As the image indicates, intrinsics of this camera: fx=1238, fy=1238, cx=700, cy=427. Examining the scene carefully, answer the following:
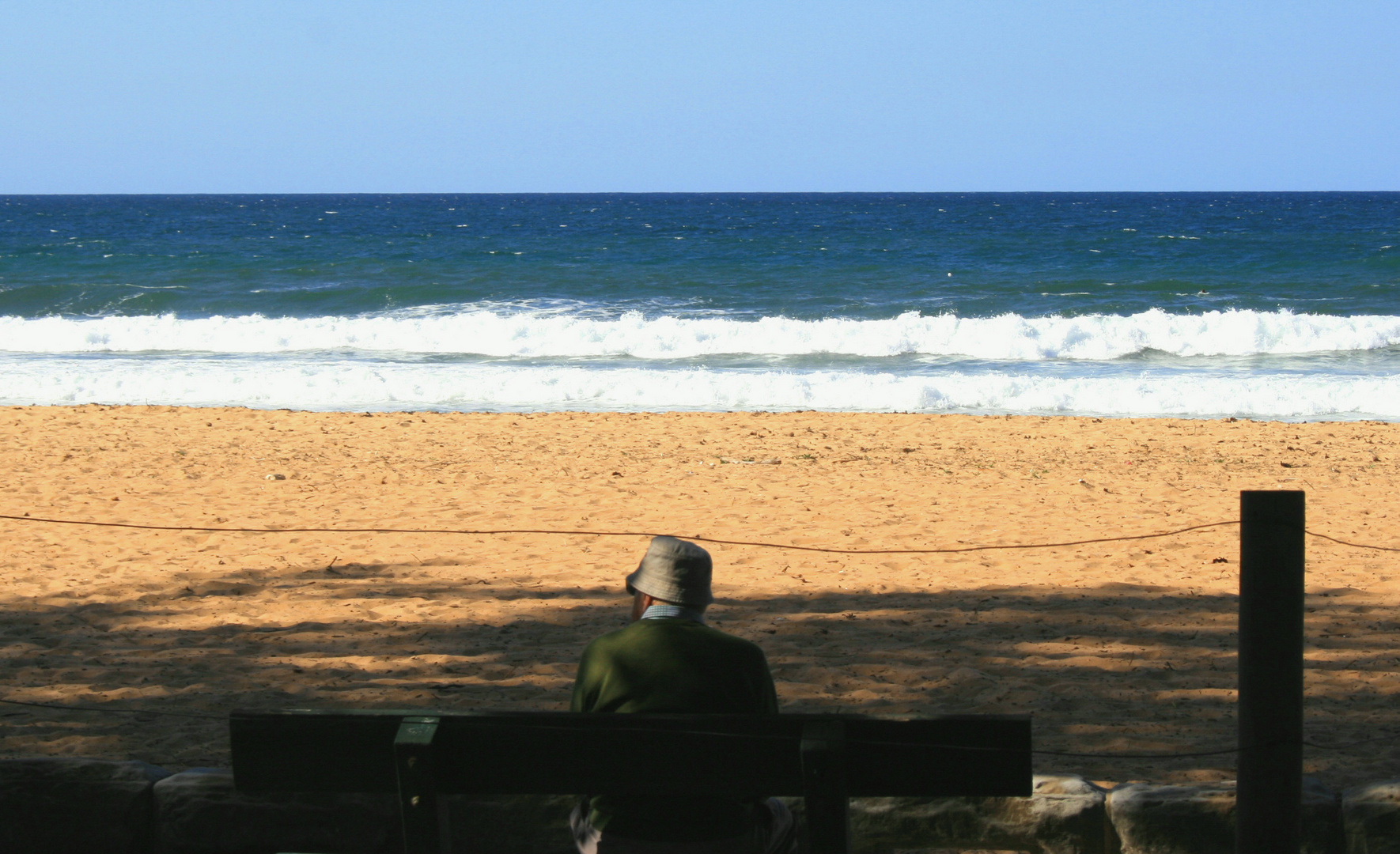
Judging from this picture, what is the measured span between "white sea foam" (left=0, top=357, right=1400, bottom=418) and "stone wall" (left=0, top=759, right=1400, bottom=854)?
9.35m

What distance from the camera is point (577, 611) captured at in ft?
18.1

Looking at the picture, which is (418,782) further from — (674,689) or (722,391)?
(722,391)

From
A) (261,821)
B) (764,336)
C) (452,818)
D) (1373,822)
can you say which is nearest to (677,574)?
(452,818)

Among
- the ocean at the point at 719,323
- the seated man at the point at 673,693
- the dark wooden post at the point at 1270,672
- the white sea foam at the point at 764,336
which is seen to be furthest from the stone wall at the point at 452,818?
the white sea foam at the point at 764,336

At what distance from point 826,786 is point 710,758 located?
8.8 inches

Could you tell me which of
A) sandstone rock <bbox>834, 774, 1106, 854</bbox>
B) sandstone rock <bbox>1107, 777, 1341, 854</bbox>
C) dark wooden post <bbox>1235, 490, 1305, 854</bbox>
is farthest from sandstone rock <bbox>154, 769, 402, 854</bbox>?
dark wooden post <bbox>1235, 490, 1305, 854</bbox>

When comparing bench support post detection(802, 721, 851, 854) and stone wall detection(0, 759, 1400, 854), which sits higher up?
bench support post detection(802, 721, 851, 854)

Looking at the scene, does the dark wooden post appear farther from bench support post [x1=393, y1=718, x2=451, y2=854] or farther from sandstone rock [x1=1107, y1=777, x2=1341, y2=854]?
bench support post [x1=393, y1=718, x2=451, y2=854]

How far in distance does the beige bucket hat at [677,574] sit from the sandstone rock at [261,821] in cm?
110

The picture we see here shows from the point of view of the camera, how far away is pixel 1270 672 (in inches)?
104

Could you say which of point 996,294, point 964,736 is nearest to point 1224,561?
point 964,736

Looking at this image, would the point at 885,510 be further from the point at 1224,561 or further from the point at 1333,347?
the point at 1333,347

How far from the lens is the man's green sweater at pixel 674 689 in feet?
8.14

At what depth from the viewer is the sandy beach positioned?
4418mm
